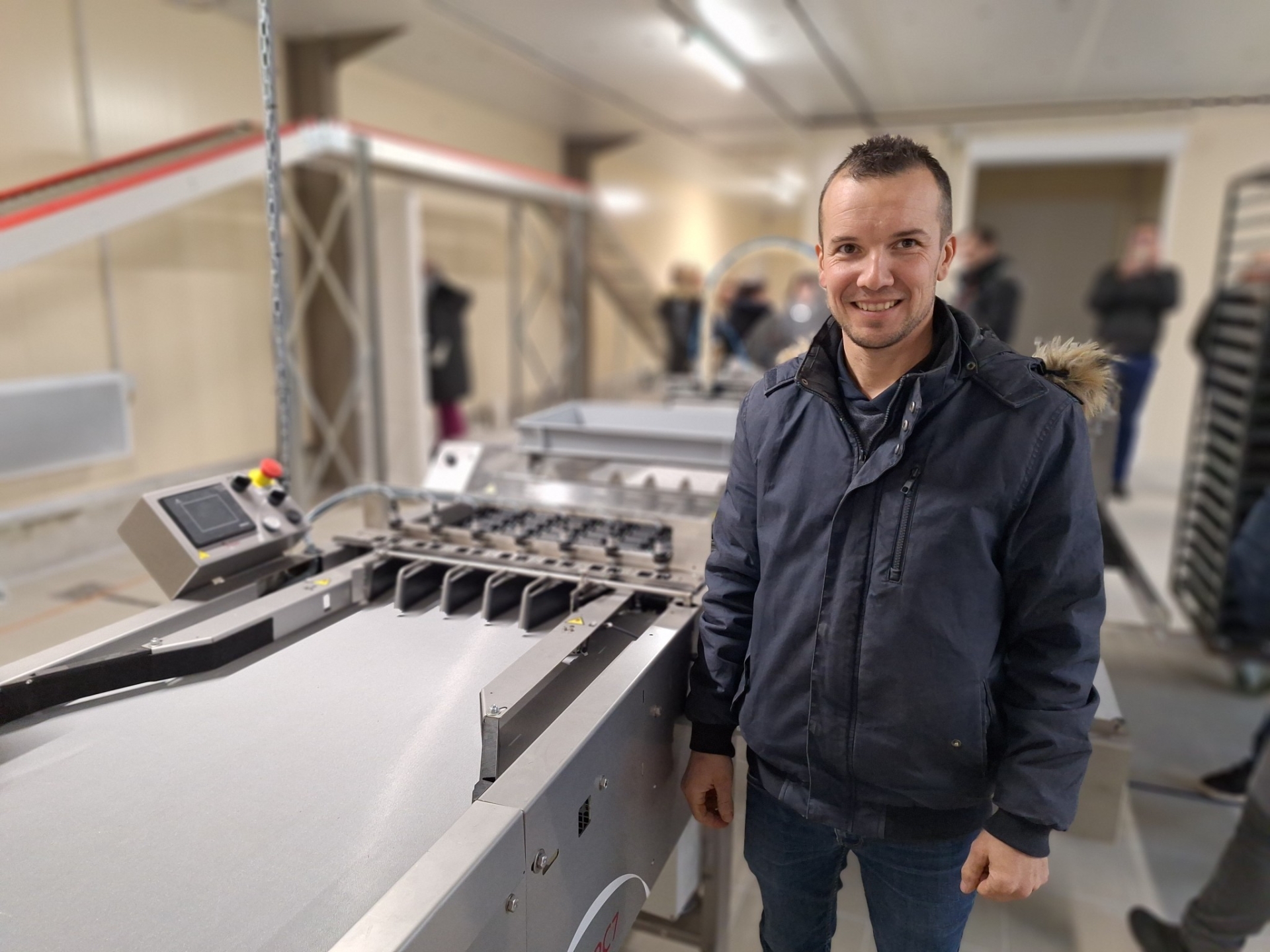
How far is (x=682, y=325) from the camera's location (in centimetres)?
833

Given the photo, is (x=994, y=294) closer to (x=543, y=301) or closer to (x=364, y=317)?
(x=364, y=317)

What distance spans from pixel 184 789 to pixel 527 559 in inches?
29.0

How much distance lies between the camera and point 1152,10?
17.0 feet

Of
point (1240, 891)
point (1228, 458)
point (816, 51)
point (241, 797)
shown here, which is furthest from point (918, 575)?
point (816, 51)

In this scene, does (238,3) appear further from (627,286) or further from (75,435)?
(627,286)

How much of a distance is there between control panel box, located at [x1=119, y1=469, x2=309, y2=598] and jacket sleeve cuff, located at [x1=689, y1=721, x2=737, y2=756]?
2.99 ft

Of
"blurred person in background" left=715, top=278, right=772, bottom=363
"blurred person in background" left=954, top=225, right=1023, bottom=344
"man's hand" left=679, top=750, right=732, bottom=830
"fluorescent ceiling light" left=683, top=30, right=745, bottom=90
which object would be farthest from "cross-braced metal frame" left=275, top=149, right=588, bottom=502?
"blurred person in background" left=954, top=225, right=1023, bottom=344

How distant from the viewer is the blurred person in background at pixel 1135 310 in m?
6.03

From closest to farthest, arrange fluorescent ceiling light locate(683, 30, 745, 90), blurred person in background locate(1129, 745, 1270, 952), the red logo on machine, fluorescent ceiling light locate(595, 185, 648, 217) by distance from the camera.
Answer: the red logo on machine
blurred person in background locate(1129, 745, 1270, 952)
fluorescent ceiling light locate(683, 30, 745, 90)
fluorescent ceiling light locate(595, 185, 648, 217)

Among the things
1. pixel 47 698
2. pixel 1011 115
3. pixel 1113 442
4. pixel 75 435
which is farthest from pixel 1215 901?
pixel 1011 115

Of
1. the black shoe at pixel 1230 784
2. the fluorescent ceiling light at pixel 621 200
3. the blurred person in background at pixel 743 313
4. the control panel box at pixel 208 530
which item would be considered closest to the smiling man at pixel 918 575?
the control panel box at pixel 208 530

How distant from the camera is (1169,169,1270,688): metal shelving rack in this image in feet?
11.5

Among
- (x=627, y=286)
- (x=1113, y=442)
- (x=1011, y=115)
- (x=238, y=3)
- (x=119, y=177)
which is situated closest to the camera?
(x=1113, y=442)

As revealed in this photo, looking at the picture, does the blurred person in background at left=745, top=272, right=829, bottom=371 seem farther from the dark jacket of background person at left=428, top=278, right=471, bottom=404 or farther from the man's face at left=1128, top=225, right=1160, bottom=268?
the man's face at left=1128, top=225, right=1160, bottom=268
